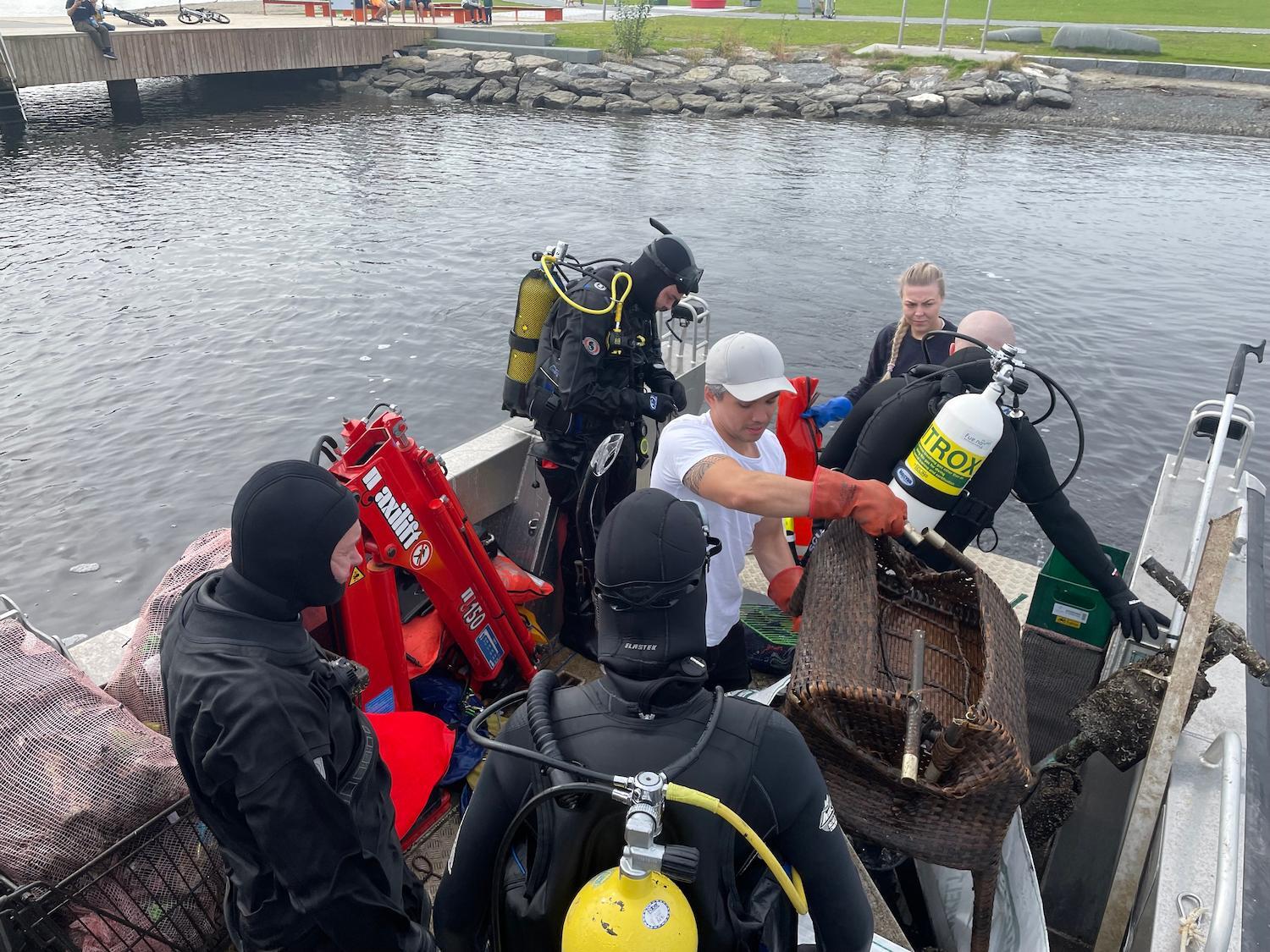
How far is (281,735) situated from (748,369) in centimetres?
169

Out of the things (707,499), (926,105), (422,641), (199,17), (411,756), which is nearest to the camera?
(707,499)

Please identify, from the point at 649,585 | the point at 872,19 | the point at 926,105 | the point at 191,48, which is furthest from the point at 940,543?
the point at 872,19

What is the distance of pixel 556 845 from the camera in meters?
1.45

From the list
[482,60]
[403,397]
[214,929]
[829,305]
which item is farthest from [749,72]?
[214,929]

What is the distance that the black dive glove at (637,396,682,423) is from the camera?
421cm

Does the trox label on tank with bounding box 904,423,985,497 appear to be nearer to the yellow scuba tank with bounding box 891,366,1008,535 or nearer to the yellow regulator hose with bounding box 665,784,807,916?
the yellow scuba tank with bounding box 891,366,1008,535

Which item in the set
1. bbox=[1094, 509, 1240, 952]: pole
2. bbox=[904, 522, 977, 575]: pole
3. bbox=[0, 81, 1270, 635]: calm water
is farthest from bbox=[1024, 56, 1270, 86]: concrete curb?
bbox=[904, 522, 977, 575]: pole

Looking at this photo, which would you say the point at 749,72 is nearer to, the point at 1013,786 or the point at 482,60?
the point at 482,60

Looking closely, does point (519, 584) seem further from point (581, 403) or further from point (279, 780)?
point (279, 780)

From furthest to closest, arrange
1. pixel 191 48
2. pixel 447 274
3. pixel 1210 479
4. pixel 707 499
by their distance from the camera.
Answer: pixel 191 48 < pixel 447 274 < pixel 1210 479 < pixel 707 499

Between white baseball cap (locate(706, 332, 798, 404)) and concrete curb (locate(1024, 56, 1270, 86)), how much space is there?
33097 millimetres

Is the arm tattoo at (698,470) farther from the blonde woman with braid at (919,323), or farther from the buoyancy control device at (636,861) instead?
the blonde woman with braid at (919,323)

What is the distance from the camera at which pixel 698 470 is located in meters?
2.70

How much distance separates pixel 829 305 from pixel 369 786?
462 inches
